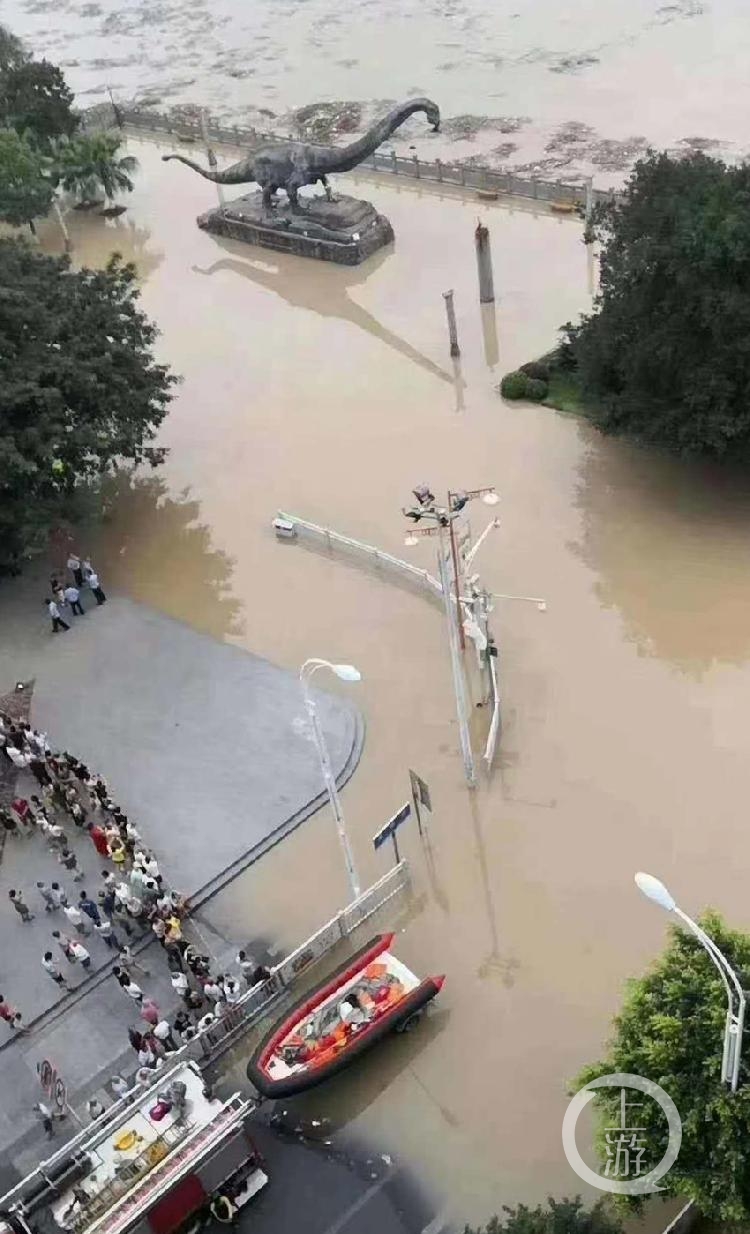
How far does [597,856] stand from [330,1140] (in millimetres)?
6655

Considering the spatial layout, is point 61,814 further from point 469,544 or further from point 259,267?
point 259,267

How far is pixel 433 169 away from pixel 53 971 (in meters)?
38.1

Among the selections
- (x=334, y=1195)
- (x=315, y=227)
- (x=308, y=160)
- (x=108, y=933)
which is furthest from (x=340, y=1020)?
(x=308, y=160)

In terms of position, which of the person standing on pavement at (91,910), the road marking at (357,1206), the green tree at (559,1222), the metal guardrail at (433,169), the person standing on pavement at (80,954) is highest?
the metal guardrail at (433,169)

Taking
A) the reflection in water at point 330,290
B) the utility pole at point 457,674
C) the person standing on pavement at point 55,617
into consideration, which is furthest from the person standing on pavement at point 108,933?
the reflection in water at point 330,290

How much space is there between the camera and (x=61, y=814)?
2169 centimetres

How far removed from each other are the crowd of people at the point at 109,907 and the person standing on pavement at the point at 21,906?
2cm

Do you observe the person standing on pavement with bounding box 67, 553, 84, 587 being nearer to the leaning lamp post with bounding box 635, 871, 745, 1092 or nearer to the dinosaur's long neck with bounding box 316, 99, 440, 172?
the leaning lamp post with bounding box 635, 871, 745, 1092

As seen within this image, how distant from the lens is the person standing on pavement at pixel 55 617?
2600 cm

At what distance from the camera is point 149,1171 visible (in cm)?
1502

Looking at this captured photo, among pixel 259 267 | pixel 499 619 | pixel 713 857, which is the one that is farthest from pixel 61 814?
pixel 259 267

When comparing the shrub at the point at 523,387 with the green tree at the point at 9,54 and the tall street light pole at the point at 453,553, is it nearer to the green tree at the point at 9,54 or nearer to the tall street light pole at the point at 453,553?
the tall street light pole at the point at 453,553

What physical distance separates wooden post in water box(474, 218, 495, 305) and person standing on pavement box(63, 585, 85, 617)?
17.4 metres

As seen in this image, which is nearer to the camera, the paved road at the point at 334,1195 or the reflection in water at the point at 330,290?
the paved road at the point at 334,1195
